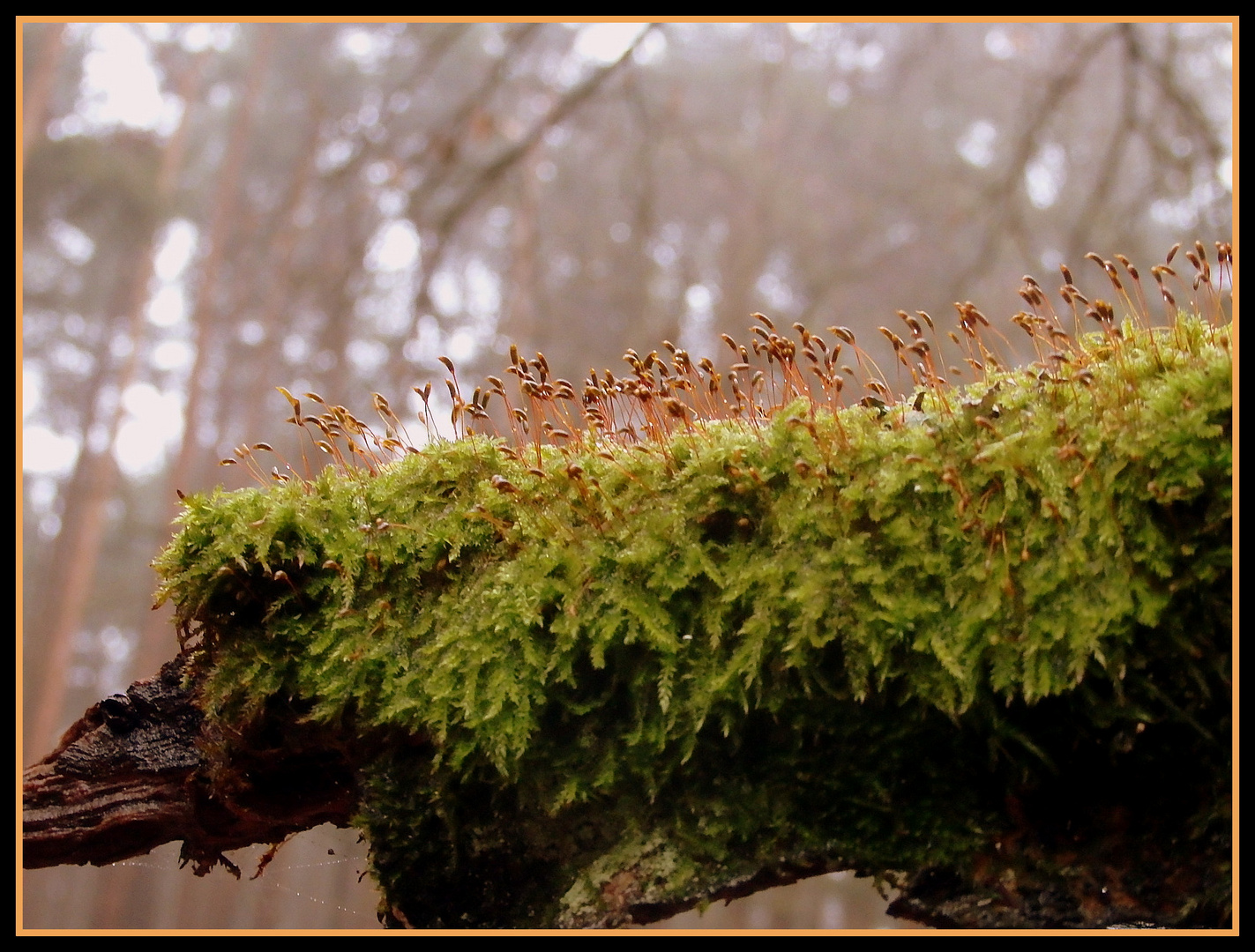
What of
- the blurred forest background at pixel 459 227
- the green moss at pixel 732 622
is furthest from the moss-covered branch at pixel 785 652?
the blurred forest background at pixel 459 227

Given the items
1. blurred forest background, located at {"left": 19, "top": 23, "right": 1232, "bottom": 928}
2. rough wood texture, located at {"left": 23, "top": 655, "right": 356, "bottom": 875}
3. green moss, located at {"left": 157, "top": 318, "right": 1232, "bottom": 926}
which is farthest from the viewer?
blurred forest background, located at {"left": 19, "top": 23, "right": 1232, "bottom": 928}

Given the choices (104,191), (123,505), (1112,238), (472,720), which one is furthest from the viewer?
(123,505)

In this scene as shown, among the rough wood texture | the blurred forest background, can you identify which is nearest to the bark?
the rough wood texture

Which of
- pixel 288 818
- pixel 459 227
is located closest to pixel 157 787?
pixel 288 818

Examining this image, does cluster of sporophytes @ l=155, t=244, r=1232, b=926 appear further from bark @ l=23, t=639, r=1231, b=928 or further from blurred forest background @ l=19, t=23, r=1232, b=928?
blurred forest background @ l=19, t=23, r=1232, b=928

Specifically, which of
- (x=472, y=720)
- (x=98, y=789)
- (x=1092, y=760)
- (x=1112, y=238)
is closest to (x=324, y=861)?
(x=98, y=789)

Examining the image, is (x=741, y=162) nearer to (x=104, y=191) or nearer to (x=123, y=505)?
(x=104, y=191)
